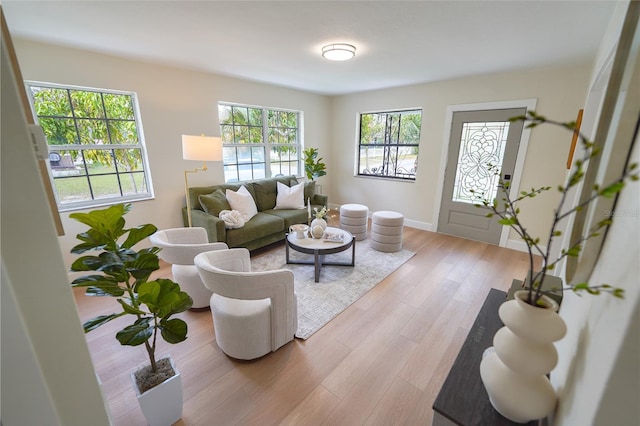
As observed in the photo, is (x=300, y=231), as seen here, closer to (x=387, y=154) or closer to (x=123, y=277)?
(x=123, y=277)

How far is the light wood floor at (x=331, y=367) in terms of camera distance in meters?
1.52

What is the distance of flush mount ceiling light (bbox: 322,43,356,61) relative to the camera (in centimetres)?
255

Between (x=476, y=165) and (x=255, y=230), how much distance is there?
3.44 metres

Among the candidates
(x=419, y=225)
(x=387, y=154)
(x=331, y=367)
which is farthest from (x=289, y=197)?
(x=331, y=367)

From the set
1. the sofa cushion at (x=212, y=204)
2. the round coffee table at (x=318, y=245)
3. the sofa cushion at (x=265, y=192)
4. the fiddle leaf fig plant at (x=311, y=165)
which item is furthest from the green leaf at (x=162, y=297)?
the fiddle leaf fig plant at (x=311, y=165)

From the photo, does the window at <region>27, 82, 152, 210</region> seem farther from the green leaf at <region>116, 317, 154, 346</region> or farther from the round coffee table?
the green leaf at <region>116, 317, 154, 346</region>

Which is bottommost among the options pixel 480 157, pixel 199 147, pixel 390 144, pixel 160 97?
pixel 480 157

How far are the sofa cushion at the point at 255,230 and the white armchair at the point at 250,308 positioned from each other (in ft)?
4.06

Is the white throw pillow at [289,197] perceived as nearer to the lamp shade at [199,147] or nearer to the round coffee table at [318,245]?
the round coffee table at [318,245]

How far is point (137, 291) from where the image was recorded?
1.25m

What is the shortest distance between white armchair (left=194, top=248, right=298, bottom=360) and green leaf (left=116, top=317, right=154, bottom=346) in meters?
0.47

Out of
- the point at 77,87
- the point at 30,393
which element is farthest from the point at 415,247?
the point at 77,87

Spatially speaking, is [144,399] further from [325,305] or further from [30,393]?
[325,305]

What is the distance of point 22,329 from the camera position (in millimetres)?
674
